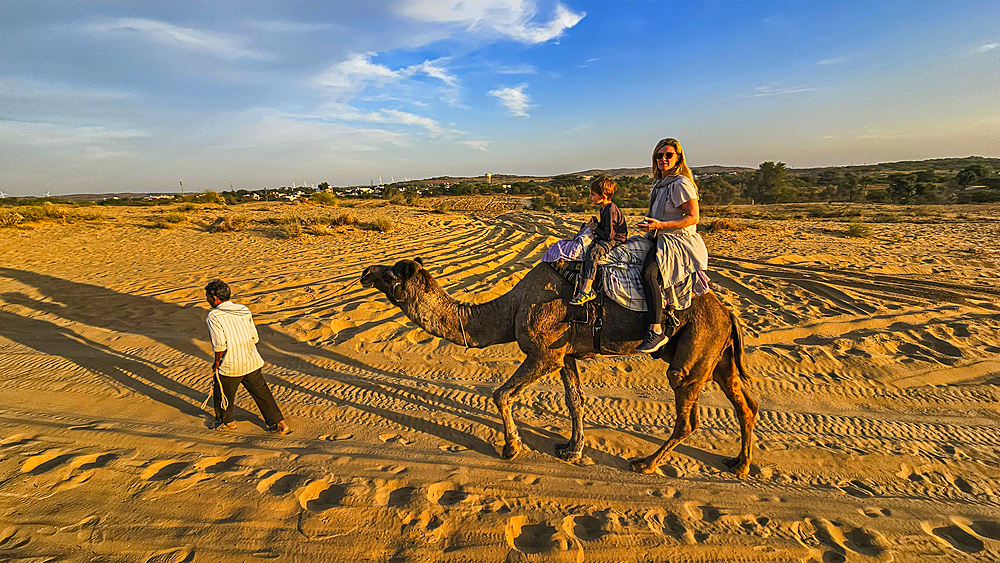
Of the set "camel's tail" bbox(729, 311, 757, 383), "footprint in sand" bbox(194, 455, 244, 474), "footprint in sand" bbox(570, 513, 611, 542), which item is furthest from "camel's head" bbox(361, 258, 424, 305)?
"camel's tail" bbox(729, 311, 757, 383)

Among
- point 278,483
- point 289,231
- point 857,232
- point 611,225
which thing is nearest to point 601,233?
point 611,225

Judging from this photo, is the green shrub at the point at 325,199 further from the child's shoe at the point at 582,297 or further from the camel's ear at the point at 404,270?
the child's shoe at the point at 582,297

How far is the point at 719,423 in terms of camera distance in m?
4.99

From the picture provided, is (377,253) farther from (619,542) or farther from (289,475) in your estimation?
(619,542)

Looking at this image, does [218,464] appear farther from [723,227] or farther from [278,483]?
[723,227]

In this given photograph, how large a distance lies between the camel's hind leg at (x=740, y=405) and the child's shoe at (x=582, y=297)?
147cm

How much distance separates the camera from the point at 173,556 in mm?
3037

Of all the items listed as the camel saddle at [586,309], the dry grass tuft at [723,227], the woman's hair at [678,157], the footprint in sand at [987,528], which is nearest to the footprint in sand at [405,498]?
the camel saddle at [586,309]

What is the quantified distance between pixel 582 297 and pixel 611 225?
742 mm

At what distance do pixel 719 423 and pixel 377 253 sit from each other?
12.3 m

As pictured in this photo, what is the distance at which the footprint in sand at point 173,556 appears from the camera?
300 centimetres

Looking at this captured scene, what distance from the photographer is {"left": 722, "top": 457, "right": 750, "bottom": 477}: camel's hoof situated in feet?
13.3

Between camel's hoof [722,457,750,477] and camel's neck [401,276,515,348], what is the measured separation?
2.46 metres

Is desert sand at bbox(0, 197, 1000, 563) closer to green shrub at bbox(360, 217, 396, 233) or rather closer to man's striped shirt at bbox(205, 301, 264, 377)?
man's striped shirt at bbox(205, 301, 264, 377)
